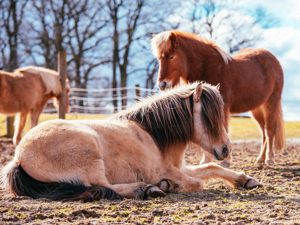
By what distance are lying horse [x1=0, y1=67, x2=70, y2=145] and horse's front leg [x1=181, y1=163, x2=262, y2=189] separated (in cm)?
632

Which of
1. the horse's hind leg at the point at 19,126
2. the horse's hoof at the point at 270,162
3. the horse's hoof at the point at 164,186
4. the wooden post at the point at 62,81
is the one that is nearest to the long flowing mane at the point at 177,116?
the horse's hoof at the point at 164,186

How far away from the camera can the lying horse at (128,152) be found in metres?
3.00

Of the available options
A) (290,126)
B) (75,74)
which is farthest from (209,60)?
(75,74)

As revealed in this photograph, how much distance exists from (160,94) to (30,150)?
5.31 feet

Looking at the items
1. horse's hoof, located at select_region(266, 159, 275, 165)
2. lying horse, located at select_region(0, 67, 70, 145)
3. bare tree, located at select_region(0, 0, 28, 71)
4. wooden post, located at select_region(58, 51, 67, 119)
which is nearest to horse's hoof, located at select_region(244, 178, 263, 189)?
horse's hoof, located at select_region(266, 159, 275, 165)

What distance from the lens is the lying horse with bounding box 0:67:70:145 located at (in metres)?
8.90

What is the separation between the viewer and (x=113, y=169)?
327cm

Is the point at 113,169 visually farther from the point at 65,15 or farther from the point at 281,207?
the point at 65,15

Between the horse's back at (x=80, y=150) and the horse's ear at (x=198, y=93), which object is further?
the horse's ear at (x=198, y=93)

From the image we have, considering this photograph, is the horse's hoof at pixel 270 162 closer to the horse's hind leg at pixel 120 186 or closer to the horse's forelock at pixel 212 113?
the horse's forelock at pixel 212 113

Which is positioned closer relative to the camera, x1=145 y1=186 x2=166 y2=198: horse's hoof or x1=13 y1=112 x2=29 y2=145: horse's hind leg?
x1=145 y1=186 x2=166 y2=198: horse's hoof

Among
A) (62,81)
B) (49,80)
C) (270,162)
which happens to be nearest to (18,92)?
(49,80)

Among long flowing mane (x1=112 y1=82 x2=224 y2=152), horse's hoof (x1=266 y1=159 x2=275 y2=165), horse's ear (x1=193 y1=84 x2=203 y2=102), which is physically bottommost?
horse's hoof (x1=266 y1=159 x2=275 y2=165)

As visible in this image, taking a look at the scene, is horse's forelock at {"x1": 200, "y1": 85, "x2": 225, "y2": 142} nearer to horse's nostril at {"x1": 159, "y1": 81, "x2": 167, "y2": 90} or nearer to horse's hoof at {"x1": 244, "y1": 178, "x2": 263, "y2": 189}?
horse's hoof at {"x1": 244, "y1": 178, "x2": 263, "y2": 189}
